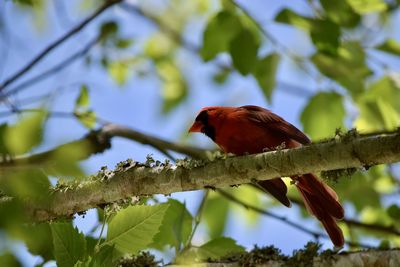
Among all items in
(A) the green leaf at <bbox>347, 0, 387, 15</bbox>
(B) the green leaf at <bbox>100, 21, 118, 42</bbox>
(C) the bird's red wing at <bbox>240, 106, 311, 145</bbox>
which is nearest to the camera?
(A) the green leaf at <bbox>347, 0, 387, 15</bbox>

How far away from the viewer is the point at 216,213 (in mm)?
4449

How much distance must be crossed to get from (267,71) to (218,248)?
47.7 inches

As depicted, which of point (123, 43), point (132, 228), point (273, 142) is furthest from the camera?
point (123, 43)

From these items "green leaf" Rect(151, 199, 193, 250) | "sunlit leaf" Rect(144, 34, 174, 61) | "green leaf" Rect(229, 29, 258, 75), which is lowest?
"green leaf" Rect(151, 199, 193, 250)

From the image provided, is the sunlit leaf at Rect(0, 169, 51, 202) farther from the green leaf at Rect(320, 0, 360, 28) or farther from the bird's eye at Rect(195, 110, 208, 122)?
the bird's eye at Rect(195, 110, 208, 122)

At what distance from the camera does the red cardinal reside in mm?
3154

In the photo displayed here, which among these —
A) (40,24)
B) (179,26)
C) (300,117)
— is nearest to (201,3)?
(179,26)

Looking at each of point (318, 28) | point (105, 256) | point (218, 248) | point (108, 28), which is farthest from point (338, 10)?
point (108, 28)

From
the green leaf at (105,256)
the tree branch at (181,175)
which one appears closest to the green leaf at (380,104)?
the tree branch at (181,175)

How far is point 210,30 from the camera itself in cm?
323

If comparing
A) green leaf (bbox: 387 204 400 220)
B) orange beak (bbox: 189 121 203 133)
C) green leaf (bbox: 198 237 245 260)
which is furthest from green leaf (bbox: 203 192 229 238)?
green leaf (bbox: 198 237 245 260)

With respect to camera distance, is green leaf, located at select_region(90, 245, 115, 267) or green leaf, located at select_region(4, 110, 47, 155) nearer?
green leaf, located at select_region(4, 110, 47, 155)

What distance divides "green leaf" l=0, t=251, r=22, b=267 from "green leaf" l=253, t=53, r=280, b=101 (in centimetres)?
231

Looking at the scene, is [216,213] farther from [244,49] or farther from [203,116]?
[244,49]
